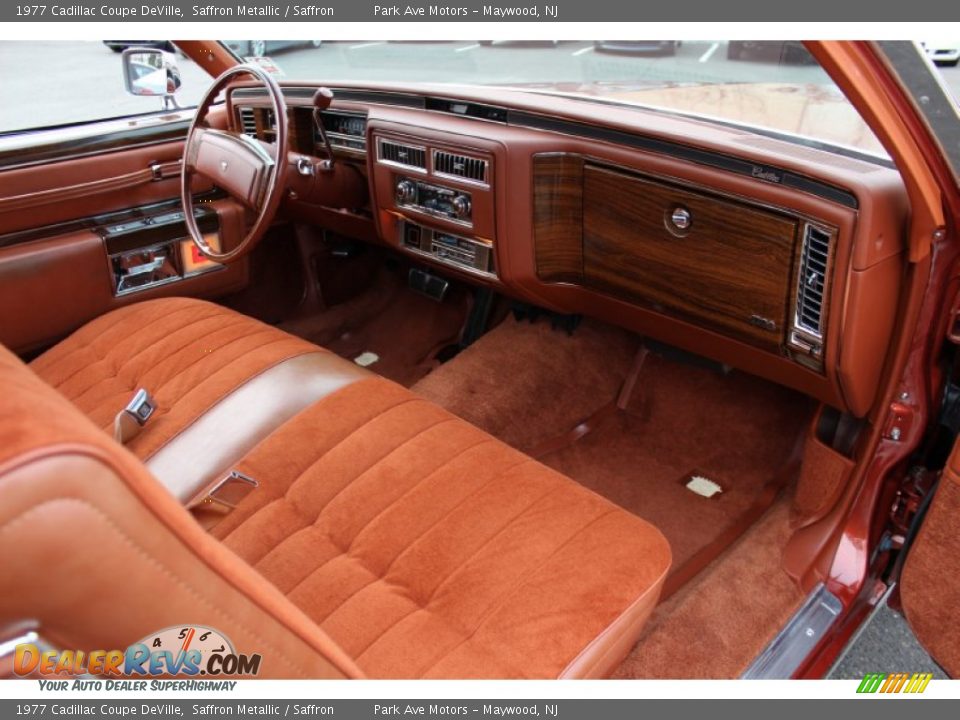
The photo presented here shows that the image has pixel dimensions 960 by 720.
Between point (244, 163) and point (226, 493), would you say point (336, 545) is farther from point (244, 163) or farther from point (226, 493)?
point (244, 163)

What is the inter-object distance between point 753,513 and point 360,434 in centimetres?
110

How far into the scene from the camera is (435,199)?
7.42ft

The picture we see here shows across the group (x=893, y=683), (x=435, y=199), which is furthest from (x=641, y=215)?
(x=893, y=683)

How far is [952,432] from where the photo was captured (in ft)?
5.35

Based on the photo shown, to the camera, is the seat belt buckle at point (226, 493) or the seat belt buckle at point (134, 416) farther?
the seat belt buckle at point (134, 416)

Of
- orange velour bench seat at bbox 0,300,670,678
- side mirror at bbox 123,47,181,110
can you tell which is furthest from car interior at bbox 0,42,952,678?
side mirror at bbox 123,47,181,110

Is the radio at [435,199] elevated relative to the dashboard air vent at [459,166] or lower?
lower

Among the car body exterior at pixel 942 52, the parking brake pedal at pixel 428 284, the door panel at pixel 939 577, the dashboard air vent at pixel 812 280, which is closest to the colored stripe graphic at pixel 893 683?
the door panel at pixel 939 577

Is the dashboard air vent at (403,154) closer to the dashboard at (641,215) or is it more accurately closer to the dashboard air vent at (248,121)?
the dashboard at (641,215)

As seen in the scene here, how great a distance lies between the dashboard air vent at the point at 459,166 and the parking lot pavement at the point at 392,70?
31 cm

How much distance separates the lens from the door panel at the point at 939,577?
1.48m

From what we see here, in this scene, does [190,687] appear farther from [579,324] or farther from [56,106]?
[56,106]

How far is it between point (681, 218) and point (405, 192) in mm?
874

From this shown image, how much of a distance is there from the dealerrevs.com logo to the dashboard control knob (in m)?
1.32
